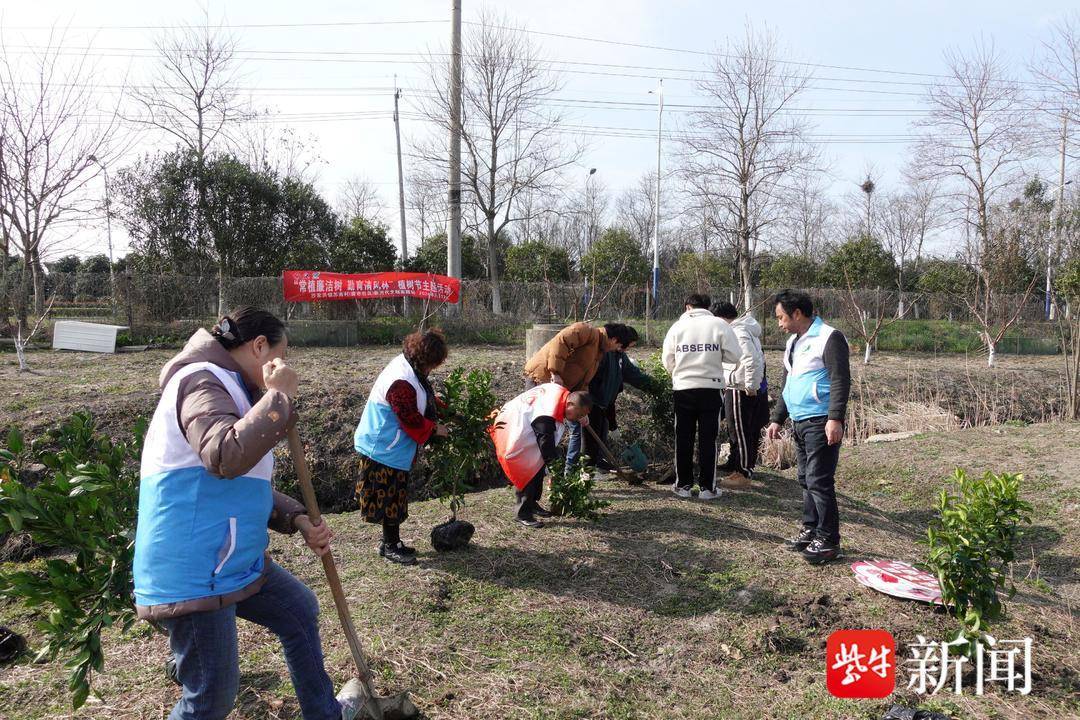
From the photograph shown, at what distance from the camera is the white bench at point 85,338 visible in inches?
481

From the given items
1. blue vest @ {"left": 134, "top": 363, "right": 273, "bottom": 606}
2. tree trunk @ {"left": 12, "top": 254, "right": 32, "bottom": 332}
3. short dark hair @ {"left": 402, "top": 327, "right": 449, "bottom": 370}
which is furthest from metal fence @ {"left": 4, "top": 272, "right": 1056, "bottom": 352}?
blue vest @ {"left": 134, "top": 363, "right": 273, "bottom": 606}

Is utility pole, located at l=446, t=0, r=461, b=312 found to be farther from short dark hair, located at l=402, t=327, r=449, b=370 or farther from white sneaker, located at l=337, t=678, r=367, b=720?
white sneaker, located at l=337, t=678, r=367, b=720

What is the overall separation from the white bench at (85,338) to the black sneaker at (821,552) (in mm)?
12286

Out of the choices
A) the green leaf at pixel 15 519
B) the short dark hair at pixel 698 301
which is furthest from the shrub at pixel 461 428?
the green leaf at pixel 15 519

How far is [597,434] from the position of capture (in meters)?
6.18

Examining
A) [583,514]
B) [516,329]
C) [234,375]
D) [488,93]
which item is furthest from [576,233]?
[234,375]

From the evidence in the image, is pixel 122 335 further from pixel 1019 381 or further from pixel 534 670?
pixel 1019 381

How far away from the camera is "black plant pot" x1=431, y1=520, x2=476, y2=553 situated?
4.34 meters

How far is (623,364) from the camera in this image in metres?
6.02

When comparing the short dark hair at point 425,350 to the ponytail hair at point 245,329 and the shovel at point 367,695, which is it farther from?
the ponytail hair at point 245,329

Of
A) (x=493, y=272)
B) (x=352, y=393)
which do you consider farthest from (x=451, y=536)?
(x=493, y=272)

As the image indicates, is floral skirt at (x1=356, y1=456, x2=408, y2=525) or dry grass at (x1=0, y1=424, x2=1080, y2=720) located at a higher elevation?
floral skirt at (x1=356, y1=456, x2=408, y2=525)

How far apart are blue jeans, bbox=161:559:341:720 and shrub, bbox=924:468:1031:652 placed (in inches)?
102

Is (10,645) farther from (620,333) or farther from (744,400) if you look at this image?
(744,400)
